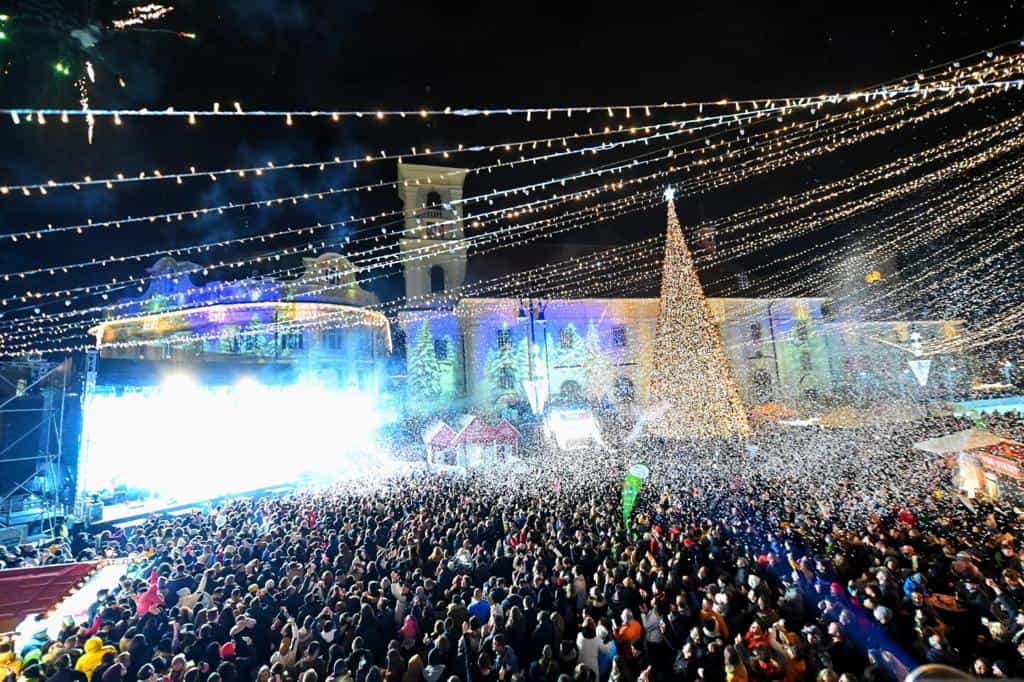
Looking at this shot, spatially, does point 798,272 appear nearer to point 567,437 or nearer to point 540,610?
point 567,437

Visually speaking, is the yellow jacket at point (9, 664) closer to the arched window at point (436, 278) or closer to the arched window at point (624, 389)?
the arched window at point (436, 278)

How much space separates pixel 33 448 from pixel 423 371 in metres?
17.2

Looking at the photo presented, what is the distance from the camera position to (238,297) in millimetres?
29109

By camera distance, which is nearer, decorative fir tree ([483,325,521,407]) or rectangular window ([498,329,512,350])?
decorative fir tree ([483,325,521,407])

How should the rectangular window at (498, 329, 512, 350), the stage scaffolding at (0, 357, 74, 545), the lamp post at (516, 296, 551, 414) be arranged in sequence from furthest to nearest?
the rectangular window at (498, 329, 512, 350) < the lamp post at (516, 296, 551, 414) < the stage scaffolding at (0, 357, 74, 545)

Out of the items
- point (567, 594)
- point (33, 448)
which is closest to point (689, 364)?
point (567, 594)

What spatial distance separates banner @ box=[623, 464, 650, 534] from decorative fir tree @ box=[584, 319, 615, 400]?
1865 cm

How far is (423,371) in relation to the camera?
29.8 m

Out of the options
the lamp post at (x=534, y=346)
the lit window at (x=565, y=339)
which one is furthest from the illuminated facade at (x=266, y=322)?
the lit window at (x=565, y=339)

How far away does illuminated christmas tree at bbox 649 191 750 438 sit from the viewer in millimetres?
17359

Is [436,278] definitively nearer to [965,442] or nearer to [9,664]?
[965,442]

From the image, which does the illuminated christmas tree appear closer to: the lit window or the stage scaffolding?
the lit window

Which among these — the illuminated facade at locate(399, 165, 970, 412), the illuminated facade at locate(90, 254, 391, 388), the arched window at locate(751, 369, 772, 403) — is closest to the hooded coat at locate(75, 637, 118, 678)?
the illuminated facade at locate(399, 165, 970, 412)

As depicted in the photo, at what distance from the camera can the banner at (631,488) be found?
10320 mm
